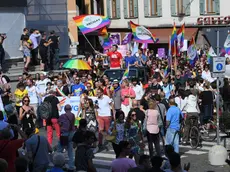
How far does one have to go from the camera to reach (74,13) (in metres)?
47.2

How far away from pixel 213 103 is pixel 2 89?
6.37 meters

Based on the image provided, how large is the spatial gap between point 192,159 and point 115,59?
11971 mm

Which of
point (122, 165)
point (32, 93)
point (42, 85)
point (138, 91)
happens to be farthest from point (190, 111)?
point (122, 165)

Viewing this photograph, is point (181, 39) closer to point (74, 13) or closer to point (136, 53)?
point (136, 53)

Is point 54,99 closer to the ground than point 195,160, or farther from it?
farther from it

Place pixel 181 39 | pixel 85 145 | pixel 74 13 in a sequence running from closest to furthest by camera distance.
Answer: pixel 85 145 < pixel 181 39 < pixel 74 13

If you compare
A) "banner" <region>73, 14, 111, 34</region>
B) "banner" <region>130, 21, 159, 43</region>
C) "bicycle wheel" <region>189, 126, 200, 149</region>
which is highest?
"banner" <region>73, 14, 111, 34</region>

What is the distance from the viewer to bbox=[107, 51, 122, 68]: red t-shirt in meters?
30.1

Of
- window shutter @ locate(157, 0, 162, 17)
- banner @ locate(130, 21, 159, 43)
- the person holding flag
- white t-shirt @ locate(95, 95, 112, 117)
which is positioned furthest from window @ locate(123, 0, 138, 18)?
white t-shirt @ locate(95, 95, 112, 117)

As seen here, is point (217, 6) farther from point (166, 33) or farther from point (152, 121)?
point (152, 121)

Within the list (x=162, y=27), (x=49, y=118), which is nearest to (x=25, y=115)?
(x=49, y=118)

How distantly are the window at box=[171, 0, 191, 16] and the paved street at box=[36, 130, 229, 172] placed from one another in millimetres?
34672

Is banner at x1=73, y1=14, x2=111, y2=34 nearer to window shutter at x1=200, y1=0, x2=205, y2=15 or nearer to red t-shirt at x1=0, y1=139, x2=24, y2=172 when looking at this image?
red t-shirt at x1=0, y1=139, x2=24, y2=172

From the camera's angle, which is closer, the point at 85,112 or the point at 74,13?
the point at 85,112
